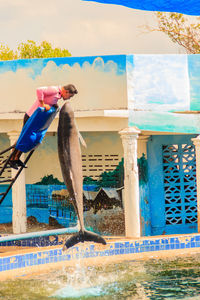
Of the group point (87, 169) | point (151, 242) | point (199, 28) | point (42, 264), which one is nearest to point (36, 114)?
point (42, 264)

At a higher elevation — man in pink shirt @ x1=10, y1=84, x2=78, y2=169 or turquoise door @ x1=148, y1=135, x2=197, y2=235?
man in pink shirt @ x1=10, y1=84, x2=78, y2=169

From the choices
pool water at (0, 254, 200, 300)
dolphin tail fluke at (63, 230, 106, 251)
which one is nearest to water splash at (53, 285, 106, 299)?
pool water at (0, 254, 200, 300)

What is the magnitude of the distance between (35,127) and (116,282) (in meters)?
3.40

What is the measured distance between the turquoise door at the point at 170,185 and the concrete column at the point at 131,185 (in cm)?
276

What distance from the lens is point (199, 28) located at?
38.4 meters

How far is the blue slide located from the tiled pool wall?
10.9 feet

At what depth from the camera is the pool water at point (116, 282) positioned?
10.1 metres

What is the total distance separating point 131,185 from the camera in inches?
560

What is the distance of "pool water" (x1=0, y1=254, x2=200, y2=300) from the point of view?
10.1 meters

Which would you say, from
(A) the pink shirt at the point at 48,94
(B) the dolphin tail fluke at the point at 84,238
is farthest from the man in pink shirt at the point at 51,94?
(B) the dolphin tail fluke at the point at 84,238

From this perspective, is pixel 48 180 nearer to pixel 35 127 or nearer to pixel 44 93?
pixel 35 127

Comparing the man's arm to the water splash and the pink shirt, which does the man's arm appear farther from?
the water splash

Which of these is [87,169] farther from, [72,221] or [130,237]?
[130,237]

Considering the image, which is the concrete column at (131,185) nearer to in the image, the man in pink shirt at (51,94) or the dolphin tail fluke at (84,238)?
the dolphin tail fluke at (84,238)
